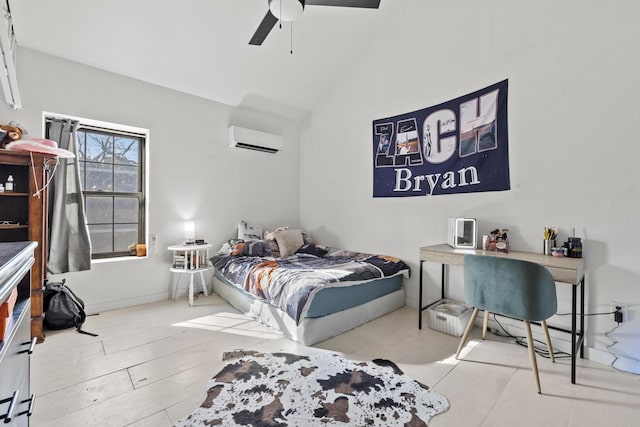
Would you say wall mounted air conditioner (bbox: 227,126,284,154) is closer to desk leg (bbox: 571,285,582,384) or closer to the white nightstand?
the white nightstand

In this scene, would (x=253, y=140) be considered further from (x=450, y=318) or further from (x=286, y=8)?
(x=450, y=318)

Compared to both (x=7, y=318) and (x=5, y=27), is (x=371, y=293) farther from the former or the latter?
(x=5, y=27)

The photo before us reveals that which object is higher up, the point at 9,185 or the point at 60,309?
the point at 9,185

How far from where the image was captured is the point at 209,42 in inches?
122

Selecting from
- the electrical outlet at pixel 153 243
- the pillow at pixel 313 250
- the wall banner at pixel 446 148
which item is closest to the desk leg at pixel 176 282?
the electrical outlet at pixel 153 243

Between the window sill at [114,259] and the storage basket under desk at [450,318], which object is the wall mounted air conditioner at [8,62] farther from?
the storage basket under desk at [450,318]

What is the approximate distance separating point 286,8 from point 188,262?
282cm

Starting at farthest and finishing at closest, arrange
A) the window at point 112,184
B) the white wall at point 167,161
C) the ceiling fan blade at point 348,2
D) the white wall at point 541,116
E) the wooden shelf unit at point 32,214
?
the window at point 112,184 → the white wall at point 167,161 → the wooden shelf unit at point 32,214 → the ceiling fan blade at point 348,2 → the white wall at point 541,116

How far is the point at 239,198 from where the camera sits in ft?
13.5

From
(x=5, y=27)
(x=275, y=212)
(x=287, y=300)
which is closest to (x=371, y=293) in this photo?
(x=287, y=300)

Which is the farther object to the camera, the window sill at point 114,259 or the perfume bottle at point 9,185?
the window sill at point 114,259

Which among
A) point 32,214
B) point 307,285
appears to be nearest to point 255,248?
point 307,285

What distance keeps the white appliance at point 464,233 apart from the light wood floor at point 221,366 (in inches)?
32.7

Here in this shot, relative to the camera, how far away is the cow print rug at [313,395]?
5.08 ft
